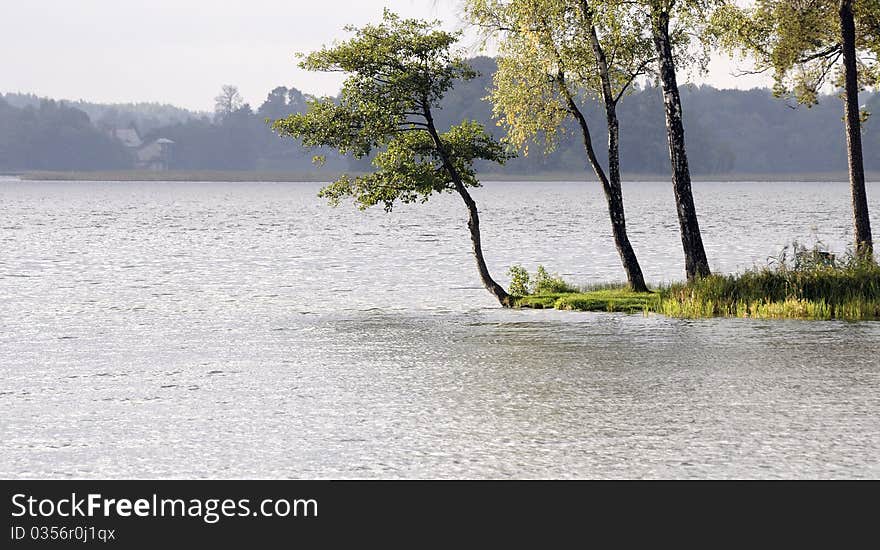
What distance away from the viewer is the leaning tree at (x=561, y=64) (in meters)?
30.0

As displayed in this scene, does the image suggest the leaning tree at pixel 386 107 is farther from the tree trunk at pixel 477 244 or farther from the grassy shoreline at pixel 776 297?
the grassy shoreline at pixel 776 297

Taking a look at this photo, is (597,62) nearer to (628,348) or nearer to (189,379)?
(628,348)

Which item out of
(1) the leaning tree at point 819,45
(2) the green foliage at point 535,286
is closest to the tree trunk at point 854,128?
(1) the leaning tree at point 819,45

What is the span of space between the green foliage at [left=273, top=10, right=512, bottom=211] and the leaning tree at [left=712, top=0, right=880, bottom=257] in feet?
22.5

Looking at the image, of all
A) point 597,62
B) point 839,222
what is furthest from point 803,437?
point 839,222

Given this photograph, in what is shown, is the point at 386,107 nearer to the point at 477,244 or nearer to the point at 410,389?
the point at 477,244

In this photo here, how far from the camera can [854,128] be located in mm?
30312

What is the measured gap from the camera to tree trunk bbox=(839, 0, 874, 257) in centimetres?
2922

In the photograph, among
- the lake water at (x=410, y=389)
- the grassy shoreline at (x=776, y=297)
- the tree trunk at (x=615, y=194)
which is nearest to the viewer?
the lake water at (x=410, y=389)

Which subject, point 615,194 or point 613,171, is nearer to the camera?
point 613,171

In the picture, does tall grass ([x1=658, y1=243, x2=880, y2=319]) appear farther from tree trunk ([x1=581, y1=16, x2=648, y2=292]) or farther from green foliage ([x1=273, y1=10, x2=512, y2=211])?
green foliage ([x1=273, y1=10, x2=512, y2=211])

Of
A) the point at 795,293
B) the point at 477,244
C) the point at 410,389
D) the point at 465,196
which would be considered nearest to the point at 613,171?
the point at 465,196

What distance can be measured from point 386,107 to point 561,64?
4.28 metres

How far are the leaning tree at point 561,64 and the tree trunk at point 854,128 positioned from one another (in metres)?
4.59
